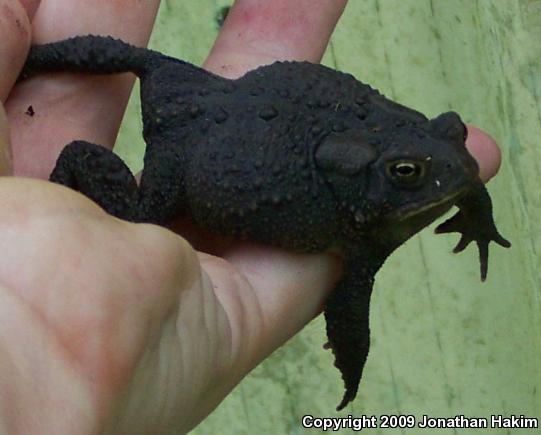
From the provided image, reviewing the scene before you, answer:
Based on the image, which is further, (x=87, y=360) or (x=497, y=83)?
(x=497, y=83)

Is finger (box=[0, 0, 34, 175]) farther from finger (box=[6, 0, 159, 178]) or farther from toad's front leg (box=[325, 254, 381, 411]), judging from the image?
toad's front leg (box=[325, 254, 381, 411])

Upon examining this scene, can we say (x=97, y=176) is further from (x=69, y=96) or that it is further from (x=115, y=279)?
(x=115, y=279)

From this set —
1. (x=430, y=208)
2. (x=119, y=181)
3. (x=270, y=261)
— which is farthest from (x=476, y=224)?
(x=119, y=181)

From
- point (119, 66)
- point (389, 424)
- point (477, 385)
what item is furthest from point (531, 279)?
point (119, 66)

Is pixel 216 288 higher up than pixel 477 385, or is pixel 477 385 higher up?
pixel 216 288

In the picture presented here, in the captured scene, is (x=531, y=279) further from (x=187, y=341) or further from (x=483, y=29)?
(x=187, y=341)

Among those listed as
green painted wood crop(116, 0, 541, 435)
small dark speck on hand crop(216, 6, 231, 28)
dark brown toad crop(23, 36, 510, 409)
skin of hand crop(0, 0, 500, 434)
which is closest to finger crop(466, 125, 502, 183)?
skin of hand crop(0, 0, 500, 434)
